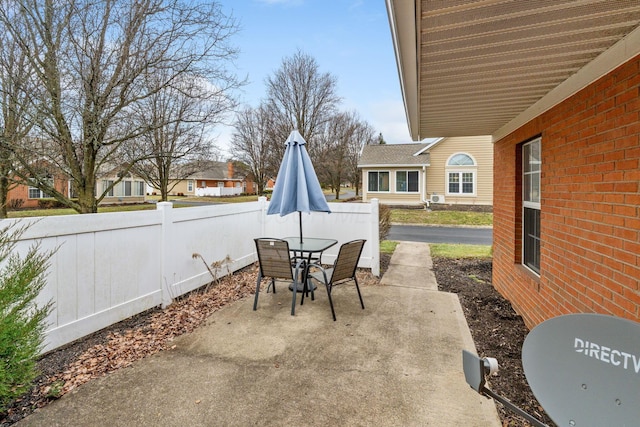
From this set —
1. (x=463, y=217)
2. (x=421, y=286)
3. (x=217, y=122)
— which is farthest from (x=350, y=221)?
(x=463, y=217)

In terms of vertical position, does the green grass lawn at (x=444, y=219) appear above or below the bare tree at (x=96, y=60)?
below

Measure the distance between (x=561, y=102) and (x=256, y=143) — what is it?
25.6 meters

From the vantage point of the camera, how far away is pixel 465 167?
70.1ft

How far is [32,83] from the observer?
6.05m

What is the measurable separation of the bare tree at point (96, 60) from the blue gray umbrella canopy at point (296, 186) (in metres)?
3.92

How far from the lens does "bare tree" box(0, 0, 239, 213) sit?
5.98 meters

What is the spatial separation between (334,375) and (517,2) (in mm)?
2933

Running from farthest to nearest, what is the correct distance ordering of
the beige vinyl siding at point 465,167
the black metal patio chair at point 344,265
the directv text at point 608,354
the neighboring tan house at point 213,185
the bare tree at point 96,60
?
the neighboring tan house at point 213,185
the beige vinyl siding at point 465,167
the bare tree at point 96,60
the black metal patio chair at point 344,265
the directv text at point 608,354

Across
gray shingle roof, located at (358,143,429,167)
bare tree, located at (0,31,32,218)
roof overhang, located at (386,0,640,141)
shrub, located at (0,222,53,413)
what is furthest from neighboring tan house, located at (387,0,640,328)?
gray shingle roof, located at (358,143,429,167)

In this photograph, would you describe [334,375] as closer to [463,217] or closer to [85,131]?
[85,131]

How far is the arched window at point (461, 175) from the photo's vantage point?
21250mm

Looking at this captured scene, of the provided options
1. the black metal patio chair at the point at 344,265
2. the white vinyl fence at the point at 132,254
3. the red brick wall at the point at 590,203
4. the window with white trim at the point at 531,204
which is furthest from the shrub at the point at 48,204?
the red brick wall at the point at 590,203

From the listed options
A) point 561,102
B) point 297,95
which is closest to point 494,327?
point 561,102

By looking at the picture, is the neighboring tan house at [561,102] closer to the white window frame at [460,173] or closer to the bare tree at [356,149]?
the white window frame at [460,173]
